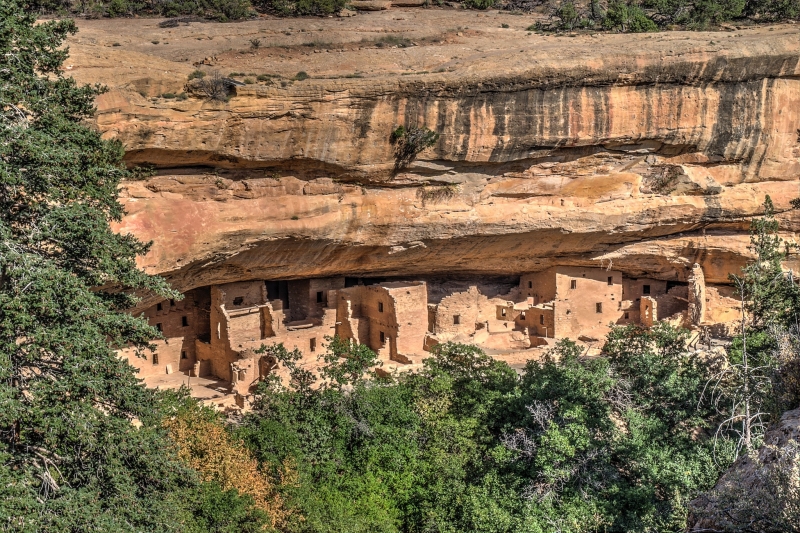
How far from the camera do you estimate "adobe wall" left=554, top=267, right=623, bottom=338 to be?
78.3ft

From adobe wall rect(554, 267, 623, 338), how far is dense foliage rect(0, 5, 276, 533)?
12.9 metres

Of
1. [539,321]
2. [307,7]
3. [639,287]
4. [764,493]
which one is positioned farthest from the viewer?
[639,287]

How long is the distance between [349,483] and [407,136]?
7.54 metres

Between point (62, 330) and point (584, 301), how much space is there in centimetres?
1567

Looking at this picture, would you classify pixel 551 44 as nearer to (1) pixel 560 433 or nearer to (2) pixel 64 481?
(1) pixel 560 433

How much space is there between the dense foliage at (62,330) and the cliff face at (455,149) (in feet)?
11.1

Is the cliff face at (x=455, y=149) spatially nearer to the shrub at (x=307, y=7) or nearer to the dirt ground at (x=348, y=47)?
the dirt ground at (x=348, y=47)

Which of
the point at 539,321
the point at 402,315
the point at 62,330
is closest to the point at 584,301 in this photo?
the point at 539,321

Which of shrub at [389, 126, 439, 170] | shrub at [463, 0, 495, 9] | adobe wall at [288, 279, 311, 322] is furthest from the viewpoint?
shrub at [463, 0, 495, 9]

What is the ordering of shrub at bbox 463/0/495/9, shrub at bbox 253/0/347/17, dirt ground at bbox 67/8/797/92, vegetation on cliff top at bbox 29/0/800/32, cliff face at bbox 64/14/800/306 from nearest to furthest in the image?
dirt ground at bbox 67/8/797/92 < cliff face at bbox 64/14/800/306 < vegetation on cliff top at bbox 29/0/800/32 < shrub at bbox 253/0/347/17 < shrub at bbox 463/0/495/9

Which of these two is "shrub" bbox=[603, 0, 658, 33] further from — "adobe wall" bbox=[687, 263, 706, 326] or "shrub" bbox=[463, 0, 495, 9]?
"adobe wall" bbox=[687, 263, 706, 326]

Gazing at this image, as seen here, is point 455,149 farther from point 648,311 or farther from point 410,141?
point 648,311

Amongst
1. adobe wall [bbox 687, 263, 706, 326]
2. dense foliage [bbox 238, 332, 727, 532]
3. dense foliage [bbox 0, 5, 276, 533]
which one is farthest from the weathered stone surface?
adobe wall [bbox 687, 263, 706, 326]

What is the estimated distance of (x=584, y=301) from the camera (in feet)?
79.9
